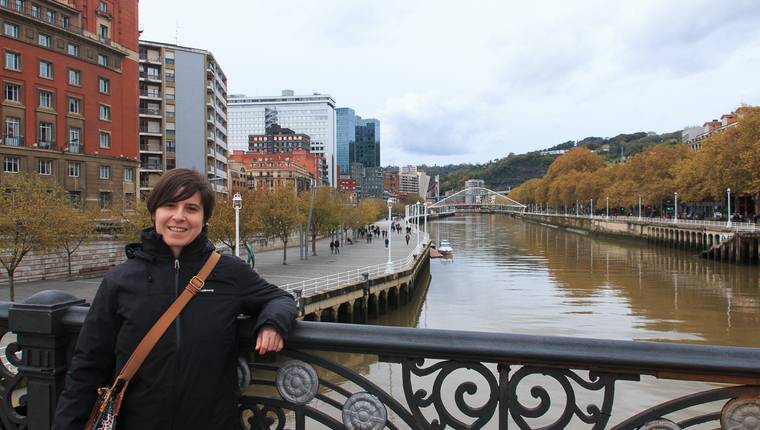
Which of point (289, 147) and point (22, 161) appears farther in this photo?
point (289, 147)

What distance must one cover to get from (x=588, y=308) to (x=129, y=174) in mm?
34730

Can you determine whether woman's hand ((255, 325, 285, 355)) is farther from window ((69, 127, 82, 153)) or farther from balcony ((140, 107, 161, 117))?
balcony ((140, 107, 161, 117))

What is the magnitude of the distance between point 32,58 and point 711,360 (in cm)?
4201

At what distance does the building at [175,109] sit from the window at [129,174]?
906 inches

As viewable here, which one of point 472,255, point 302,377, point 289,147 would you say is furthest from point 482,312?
point 289,147

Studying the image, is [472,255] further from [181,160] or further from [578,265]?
[181,160]

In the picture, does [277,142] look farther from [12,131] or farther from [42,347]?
[42,347]

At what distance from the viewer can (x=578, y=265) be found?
53.2 m

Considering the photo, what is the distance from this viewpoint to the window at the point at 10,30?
3431cm

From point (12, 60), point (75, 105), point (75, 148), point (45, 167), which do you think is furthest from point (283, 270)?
point (12, 60)

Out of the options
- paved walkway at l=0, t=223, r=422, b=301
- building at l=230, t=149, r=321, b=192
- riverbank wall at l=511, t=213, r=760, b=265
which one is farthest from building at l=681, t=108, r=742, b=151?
paved walkway at l=0, t=223, r=422, b=301

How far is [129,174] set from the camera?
44.3 meters

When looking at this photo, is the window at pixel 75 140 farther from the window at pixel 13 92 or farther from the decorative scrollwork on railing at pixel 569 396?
the decorative scrollwork on railing at pixel 569 396

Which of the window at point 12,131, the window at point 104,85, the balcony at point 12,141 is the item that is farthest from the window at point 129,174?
the window at point 12,131
